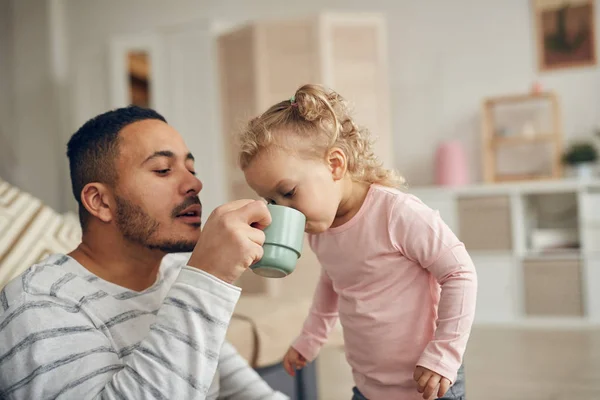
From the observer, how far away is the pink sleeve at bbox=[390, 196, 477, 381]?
2.85 ft

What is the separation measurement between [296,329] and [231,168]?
8.17 ft

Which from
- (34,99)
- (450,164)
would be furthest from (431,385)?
(34,99)

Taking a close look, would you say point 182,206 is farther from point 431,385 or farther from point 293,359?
point 431,385

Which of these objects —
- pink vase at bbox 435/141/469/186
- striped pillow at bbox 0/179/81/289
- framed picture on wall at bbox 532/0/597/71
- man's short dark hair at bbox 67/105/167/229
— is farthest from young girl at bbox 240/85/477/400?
framed picture on wall at bbox 532/0/597/71

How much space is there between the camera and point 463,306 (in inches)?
34.9

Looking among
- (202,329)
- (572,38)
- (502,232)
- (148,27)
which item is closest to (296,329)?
(202,329)

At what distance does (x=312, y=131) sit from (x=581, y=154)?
134 inches

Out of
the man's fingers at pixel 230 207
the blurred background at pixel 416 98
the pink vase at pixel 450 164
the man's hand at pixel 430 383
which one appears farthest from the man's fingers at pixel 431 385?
the pink vase at pixel 450 164

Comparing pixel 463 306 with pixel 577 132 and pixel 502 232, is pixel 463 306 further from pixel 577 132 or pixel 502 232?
pixel 577 132

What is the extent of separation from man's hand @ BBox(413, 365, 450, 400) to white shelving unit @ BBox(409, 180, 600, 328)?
290cm

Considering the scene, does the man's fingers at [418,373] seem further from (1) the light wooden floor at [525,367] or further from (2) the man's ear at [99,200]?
(1) the light wooden floor at [525,367]

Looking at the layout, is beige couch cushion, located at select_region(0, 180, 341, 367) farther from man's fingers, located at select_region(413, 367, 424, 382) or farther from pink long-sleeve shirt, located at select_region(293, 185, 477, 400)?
man's fingers, located at select_region(413, 367, 424, 382)

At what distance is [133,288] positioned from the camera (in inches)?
41.5

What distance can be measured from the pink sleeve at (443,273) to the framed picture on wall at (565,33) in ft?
12.4
